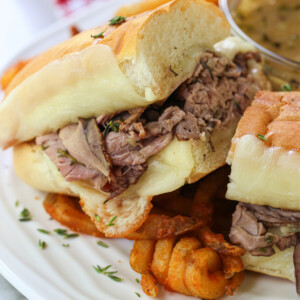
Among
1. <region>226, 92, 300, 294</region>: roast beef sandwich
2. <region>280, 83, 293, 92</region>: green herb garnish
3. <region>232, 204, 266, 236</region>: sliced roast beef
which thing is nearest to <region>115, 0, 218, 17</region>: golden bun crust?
<region>280, 83, 293, 92</region>: green herb garnish

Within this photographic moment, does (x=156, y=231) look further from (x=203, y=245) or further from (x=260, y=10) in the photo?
(x=260, y=10)

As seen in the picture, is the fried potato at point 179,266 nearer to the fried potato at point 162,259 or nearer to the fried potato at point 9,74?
the fried potato at point 162,259

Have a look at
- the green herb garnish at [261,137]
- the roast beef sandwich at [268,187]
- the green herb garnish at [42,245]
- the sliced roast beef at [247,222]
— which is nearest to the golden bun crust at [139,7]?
the roast beef sandwich at [268,187]

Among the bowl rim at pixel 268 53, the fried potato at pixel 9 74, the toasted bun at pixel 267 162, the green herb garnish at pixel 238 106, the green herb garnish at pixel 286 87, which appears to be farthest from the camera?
the fried potato at pixel 9 74

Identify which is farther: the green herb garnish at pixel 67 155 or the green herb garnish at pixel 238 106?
the green herb garnish at pixel 238 106

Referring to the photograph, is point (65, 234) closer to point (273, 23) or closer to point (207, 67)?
point (207, 67)

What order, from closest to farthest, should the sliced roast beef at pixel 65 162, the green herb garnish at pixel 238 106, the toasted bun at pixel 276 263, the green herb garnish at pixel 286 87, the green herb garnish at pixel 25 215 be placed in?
1. the toasted bun at pixel 276 263
2. the sliced roast beef at pixel 65 162
3. the green herb garnish at pixel 238 106
4. the green herb garnish at pixel 25 215
5. the green herb garnish at pixel 286 87
